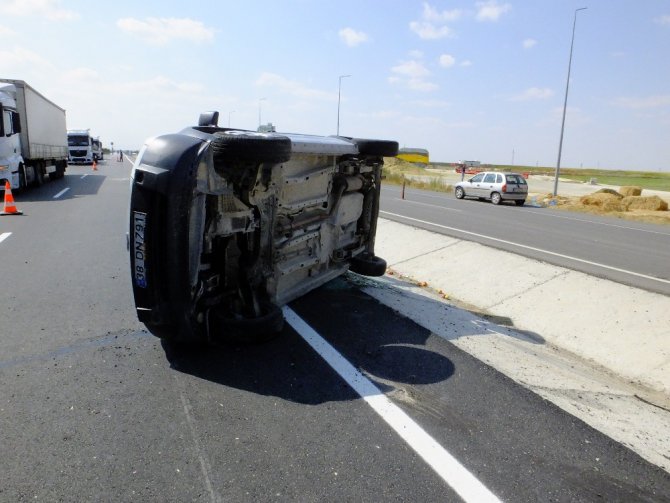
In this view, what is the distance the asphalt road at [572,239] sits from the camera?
804 cm

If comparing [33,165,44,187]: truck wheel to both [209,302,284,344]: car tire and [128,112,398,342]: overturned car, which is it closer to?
[128,112,398,342]: overturned car

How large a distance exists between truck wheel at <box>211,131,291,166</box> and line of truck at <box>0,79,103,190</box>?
49.9 feet

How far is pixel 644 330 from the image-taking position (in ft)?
16.1


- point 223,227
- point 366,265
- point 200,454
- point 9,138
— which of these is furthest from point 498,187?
point 200,454

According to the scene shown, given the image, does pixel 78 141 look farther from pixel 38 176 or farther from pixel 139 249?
pixel 139 249

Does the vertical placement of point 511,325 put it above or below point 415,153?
below

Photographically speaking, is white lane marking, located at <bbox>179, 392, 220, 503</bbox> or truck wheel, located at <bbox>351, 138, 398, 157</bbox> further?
truck wheel, located at <bbox>351, 138, 398, 157</bbox>

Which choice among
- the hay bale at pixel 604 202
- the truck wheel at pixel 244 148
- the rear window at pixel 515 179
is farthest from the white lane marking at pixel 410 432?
the hay bale at pixel 604 202

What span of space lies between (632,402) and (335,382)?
2.31 metres

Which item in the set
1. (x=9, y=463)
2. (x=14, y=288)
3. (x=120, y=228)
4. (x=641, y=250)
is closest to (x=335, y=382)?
(x=9, y=463)

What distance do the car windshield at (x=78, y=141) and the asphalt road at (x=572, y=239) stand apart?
111 feet

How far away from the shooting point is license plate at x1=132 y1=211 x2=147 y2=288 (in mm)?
3424

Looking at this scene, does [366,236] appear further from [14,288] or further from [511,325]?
[14,288]

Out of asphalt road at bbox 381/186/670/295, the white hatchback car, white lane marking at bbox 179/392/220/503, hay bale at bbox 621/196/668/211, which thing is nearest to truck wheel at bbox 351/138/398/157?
white lane marking at bbox 179/392/220/503
